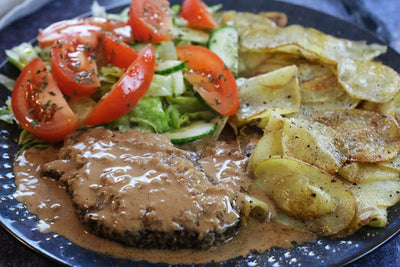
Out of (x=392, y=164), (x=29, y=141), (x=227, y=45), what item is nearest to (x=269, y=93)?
(x=227, y=45)

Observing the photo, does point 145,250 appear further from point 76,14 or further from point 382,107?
point 76,14

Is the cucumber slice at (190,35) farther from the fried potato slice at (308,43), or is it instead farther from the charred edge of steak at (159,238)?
the charred edge of steak at (159,238)

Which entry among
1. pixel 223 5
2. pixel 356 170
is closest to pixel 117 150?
pixel 356 170

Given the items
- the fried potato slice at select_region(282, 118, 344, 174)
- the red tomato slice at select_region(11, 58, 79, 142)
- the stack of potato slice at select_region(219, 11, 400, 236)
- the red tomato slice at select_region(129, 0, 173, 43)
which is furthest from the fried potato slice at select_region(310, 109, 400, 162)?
the red tomato slice at select_region(11, 58, 79, 142)

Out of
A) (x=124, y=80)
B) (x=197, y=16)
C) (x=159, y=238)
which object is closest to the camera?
(x=159, y=238)

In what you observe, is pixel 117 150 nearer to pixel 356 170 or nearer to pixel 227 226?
pixel 227 226

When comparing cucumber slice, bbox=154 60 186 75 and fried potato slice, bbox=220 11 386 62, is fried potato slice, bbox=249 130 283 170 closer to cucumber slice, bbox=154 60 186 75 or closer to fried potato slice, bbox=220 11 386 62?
cucumber slice, bbox=154 60 186 75

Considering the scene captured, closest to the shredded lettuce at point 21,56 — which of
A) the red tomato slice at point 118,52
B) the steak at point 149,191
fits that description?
the red tomato slice at point 118,52
